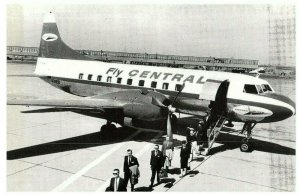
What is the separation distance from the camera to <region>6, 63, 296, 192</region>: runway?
11.0 m

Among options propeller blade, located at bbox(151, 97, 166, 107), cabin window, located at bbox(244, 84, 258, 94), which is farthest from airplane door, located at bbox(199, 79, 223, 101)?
propeller blade, located at bbox(151, 97, 166, 107)

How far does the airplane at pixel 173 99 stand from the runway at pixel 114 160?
112 centimetres

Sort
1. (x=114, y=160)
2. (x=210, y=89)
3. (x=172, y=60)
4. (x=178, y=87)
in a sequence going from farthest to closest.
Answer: (x=172, y=60), (x=178, y=87), (x=210, y=89), (x=114, y=160)

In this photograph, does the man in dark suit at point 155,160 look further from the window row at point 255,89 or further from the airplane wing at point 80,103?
the window row at point 255,89

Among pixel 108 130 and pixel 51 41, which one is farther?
pixel 51 41

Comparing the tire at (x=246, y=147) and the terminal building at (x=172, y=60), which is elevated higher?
the terminal building at (x=172, y=60)

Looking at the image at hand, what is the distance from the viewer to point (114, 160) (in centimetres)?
1320

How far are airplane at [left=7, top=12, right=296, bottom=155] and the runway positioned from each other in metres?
1.12

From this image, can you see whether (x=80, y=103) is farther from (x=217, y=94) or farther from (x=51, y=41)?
(x=51, y=41)

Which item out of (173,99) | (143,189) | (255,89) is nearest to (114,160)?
(143,189)

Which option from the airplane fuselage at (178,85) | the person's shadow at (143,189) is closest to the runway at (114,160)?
the person's shadow at (143,189)

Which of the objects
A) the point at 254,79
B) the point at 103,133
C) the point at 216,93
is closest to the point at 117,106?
the point at 103,133

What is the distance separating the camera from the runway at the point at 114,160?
1100cm

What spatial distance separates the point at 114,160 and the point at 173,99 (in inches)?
Result: 212
